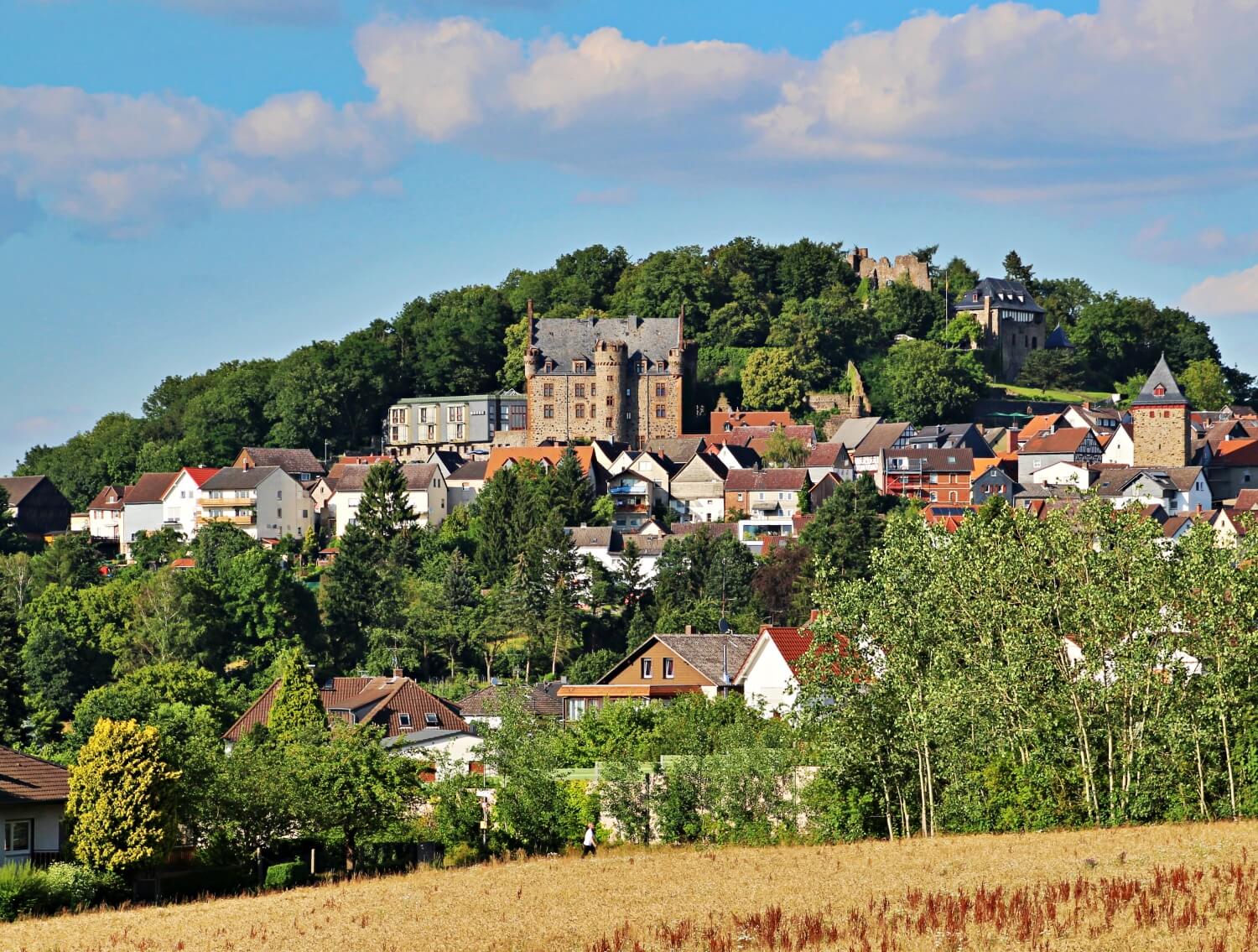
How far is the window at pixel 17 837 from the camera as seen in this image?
1390 inches

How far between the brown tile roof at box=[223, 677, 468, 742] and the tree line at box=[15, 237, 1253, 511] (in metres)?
58.3

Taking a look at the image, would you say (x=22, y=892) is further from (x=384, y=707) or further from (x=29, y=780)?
(x=384, y=707)

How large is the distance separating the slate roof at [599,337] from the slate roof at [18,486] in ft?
104

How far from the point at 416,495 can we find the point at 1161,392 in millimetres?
42543

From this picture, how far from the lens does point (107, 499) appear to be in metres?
116

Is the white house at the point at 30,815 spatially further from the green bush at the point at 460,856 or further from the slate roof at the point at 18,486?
the slate roof at the point at 18,486

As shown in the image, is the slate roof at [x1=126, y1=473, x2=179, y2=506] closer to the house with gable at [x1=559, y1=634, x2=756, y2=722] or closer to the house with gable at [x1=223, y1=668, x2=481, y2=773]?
the house with gable at [x1=223, y1=668, x2=481, y2=773]

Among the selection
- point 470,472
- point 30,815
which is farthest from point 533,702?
point 470,472

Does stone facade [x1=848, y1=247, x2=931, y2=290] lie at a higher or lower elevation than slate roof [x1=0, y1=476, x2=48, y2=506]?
higher

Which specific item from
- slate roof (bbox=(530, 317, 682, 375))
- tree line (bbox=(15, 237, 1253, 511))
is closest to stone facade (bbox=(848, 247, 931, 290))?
tree line (bbox=(15, 237, 1253, 511))

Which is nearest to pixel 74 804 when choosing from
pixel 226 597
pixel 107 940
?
pixel 107 940

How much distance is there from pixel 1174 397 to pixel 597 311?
41.8m

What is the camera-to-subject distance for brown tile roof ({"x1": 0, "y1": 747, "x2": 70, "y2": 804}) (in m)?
35.4

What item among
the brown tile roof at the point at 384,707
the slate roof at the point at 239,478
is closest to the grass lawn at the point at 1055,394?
the slate roof at the point at 239,478
